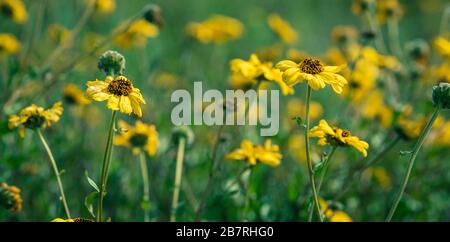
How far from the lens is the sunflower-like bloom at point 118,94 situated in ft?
6.28

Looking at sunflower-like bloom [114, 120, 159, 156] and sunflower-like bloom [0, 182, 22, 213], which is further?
sunflower-like bloom [114, 120, 159, 156]

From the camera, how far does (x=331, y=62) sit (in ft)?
14.9

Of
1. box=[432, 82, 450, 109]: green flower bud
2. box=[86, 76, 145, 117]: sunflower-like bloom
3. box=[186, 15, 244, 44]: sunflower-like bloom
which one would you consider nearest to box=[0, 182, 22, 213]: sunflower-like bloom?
box=[86, 76, 145, 117]: sunflower-like bloom

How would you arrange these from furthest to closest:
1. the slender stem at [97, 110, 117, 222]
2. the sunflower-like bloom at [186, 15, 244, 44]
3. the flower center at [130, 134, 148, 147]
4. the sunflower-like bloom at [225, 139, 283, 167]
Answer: the sunflower-like bloom at [186, 15, 244, 44] → the flower center at [130, 134, 148, 147] → the sunflower-like bloom at [225, 139, 283, 167] → the slender stem at [97, 110, 117, 222]

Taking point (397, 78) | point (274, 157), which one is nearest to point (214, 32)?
point (397, 78)

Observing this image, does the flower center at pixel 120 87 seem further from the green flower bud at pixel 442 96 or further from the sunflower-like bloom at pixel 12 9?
the sunflower-like bloom at pixel 12 9

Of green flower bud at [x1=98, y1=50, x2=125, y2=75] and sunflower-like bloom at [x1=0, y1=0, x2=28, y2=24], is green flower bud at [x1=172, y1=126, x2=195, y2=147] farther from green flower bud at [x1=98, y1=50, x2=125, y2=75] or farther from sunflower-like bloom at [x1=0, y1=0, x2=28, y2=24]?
sunflower-like bloom at [x1=0, y1=0, x2=28, y2=24]

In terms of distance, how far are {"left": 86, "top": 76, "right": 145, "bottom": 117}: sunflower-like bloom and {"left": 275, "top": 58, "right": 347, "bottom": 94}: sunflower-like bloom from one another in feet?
1.72

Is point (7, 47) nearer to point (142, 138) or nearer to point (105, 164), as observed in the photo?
point (142, 138)

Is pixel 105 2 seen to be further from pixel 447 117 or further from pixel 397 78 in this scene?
pixel 447 117

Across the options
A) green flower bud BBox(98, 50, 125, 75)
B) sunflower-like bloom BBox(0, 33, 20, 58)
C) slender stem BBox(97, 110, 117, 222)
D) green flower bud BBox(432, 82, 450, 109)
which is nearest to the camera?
slender stem BBox(97, 110, 117, 222)

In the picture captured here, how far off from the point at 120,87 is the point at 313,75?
2.22 feet

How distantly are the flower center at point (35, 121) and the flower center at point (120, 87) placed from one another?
16.0 inches

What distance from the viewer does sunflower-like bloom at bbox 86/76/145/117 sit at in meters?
1.91
